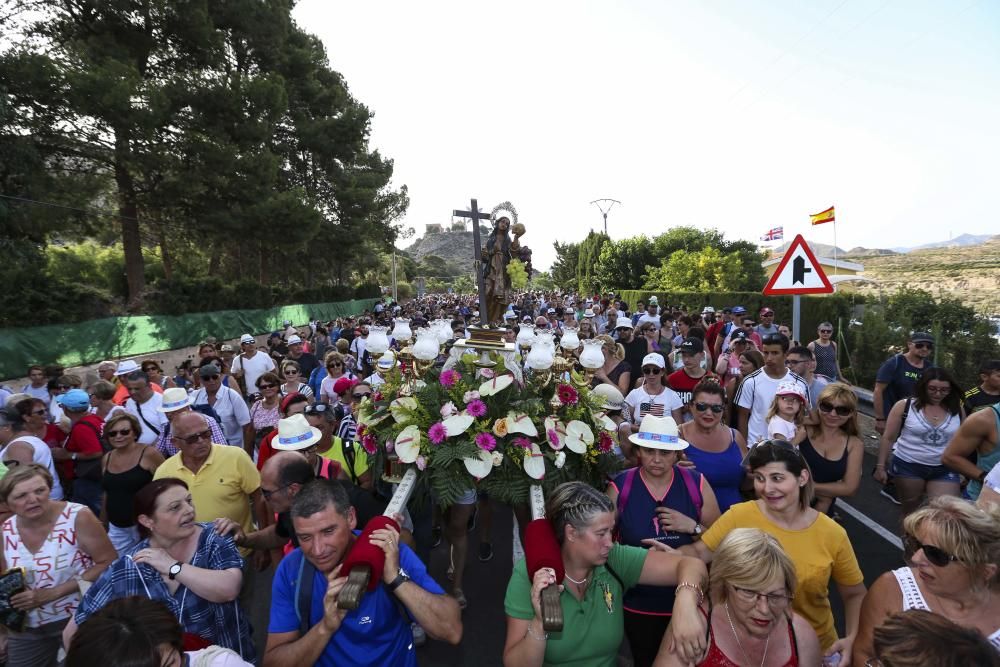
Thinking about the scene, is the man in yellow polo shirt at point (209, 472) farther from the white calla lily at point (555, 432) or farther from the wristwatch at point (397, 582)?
the white calla lily at point (555, 432)

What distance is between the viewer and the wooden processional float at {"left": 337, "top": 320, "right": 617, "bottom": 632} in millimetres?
3170

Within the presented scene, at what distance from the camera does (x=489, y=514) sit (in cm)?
517

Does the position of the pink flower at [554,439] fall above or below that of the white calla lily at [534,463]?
above

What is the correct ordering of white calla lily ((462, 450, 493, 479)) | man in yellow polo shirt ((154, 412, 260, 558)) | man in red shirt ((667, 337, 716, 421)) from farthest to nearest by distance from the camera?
man in red shirt ((667, 337, 716, 421)) < man in yellow polo shirt ((154, 412, 260, 558)) < white calla lily ((462, 450, 493, 479))

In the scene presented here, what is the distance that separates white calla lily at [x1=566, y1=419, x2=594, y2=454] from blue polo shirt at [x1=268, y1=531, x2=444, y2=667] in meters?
1.24

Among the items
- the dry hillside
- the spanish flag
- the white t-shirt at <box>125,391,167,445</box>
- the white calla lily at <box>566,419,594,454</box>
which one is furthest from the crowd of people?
the dry hillside

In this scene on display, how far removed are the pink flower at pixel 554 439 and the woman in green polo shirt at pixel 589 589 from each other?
823mm

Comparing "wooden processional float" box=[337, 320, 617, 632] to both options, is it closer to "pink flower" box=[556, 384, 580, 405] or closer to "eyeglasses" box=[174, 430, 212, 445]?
"pink flower" box=[556, 384, 580, 405]

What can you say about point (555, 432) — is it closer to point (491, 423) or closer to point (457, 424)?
point (491, 423)

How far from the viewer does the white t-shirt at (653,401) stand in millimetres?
4980

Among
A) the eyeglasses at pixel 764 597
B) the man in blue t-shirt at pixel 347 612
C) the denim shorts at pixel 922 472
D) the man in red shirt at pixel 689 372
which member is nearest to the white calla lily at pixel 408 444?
the man in blue t-shirt at pixel 347 612

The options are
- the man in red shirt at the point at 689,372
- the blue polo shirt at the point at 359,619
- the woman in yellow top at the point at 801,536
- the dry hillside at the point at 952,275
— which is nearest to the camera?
the blue polo shirt at the point at 359,619

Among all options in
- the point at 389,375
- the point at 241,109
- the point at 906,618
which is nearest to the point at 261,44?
the point at 241,109

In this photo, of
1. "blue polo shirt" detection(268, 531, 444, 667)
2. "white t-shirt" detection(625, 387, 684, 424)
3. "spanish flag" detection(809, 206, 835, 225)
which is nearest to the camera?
"blue polo shirt" detection(268, 531, 444, 667)
